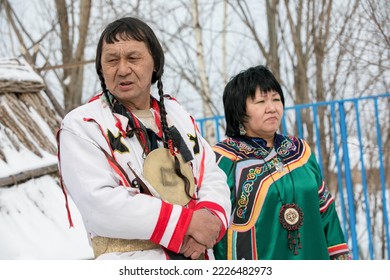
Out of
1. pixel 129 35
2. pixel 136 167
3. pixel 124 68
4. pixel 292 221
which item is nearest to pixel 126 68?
pixel 124 68

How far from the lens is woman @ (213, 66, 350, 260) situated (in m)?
2.62

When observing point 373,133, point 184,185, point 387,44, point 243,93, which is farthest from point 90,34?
point 184,185

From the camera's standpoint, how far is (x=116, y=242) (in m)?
1.83

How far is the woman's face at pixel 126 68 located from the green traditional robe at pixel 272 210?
34.3 inches

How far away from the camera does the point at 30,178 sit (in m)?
3.98

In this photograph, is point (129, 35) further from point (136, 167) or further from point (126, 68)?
point (136, 167)

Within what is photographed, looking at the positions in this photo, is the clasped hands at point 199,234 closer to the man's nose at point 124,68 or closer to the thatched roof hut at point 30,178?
the man's nose at point 124,68

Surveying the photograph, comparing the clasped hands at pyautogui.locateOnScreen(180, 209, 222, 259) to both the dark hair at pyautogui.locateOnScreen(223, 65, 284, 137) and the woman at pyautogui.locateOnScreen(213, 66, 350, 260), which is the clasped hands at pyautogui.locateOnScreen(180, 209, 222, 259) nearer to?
the woman at pyautogui.locateOnScreen(213, 66, 350, 260)

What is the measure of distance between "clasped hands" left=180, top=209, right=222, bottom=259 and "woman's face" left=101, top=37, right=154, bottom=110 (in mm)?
438

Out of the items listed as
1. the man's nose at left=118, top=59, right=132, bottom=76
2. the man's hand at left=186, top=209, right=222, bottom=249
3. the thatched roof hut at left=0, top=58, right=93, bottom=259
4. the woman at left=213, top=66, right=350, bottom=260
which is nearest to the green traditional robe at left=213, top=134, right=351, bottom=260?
the woman at left=213, top=66, right=350, bottom=260
